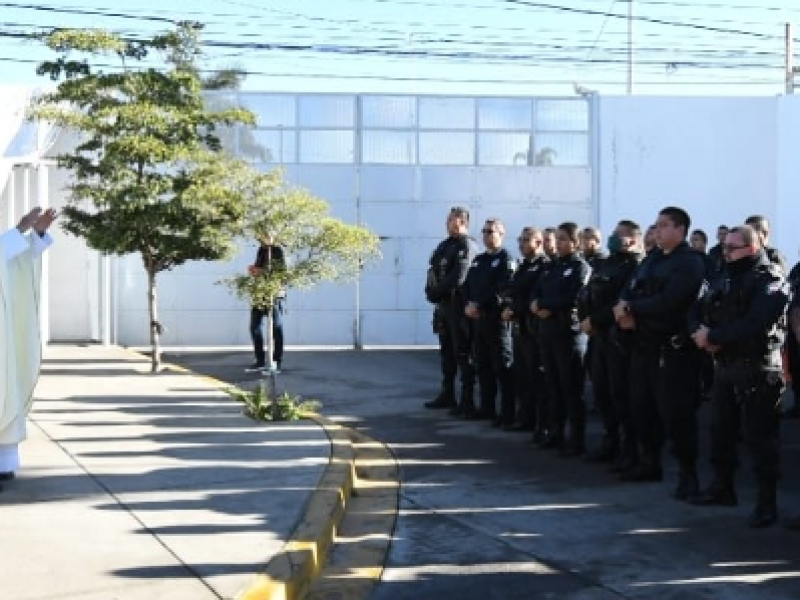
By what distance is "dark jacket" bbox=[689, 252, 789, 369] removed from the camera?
684cm

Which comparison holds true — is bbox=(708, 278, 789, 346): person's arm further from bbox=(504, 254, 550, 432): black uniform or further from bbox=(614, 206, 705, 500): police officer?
bbox=(504, 254, 550, 432): black uniform

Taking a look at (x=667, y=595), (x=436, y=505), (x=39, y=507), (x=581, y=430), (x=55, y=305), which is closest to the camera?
(x=667, y=595)

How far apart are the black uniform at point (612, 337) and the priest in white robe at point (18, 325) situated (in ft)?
13.1

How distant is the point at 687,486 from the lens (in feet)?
25.5

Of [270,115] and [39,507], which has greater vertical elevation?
[270,115]

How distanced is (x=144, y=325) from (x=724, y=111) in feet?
34.5

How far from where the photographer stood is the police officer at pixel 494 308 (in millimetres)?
10742

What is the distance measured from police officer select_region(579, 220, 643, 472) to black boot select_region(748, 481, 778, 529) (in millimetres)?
1611

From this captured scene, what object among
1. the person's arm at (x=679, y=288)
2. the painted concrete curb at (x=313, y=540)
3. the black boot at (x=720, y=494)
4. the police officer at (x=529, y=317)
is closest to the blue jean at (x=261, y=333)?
the police officer at (x=529, y=317)

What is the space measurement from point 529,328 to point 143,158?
5.91 meters

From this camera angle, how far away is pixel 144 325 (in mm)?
19125

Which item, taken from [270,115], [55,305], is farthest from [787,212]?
[55,305]

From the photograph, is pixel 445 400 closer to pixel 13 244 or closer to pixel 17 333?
pixel 17 333

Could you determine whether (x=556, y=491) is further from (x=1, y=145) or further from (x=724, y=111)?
→ (x=724, y=111)
